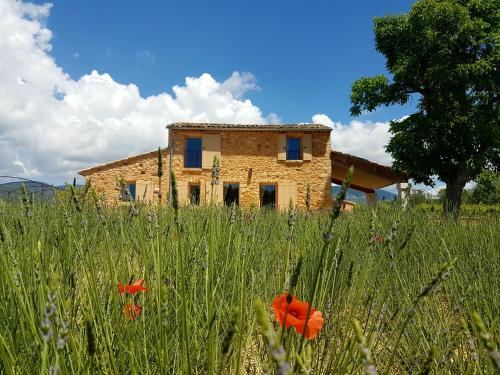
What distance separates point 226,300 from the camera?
204 centimetres

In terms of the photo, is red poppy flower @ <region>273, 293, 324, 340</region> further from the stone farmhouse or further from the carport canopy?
the carport canopy

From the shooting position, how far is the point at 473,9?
13.9m

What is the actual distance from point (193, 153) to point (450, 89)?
1074 centimetres

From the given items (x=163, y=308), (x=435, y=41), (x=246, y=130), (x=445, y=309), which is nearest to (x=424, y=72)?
(x=435, y=41)

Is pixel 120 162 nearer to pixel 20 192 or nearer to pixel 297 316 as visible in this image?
pixel 20 192

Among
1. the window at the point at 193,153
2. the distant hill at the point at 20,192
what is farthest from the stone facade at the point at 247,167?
the distant hill at the point at 20,192

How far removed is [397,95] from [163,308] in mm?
15667

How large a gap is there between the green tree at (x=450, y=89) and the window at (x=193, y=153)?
27.0ft

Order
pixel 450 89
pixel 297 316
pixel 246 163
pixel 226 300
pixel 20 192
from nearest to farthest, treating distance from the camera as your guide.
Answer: pixel 297 316 → pixel 226 300 → pixel 20 192 → pixel 450 89 → pixel 246 163

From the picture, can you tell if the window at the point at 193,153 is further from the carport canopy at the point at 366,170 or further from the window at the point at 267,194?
the carport canopy at the point at 366,170

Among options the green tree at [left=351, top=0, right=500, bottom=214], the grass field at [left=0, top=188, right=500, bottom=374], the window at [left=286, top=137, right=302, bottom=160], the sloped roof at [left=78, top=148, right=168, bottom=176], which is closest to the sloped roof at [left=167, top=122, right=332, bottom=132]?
the window at [left=286, top=137, right=302, bottom=160]

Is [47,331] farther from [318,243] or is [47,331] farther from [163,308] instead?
[318,243]

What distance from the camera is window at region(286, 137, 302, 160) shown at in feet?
56.1

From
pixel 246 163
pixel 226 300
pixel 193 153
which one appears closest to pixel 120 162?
pixel 193 153
